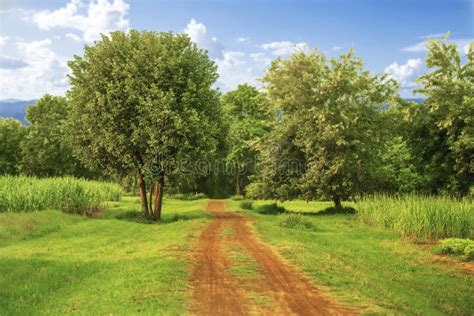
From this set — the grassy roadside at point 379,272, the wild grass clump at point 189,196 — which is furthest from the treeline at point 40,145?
the grassy roadside at point 379,272

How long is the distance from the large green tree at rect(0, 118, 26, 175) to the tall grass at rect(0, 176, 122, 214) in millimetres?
53805

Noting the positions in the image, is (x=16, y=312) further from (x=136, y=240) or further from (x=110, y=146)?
(x=110, y=146)

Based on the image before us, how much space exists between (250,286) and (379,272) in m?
6.62

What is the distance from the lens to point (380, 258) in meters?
20.3

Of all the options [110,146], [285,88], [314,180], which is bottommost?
[314,180]

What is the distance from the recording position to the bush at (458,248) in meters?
20.8

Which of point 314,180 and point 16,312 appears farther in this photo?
point 314,180

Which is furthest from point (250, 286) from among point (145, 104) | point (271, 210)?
point (271, 210)

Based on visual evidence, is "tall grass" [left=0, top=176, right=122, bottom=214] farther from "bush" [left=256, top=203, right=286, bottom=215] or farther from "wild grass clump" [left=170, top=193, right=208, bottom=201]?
"wild grass clump" [left=170, top=193, right=208, bottom=201]

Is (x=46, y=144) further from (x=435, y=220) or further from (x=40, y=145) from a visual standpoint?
(x=435, y=220)

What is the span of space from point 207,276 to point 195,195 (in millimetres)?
63920

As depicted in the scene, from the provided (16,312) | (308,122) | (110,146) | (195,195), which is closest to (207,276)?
(16,312)

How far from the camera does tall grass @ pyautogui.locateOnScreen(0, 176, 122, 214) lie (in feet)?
101

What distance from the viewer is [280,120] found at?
42875 millimetres
